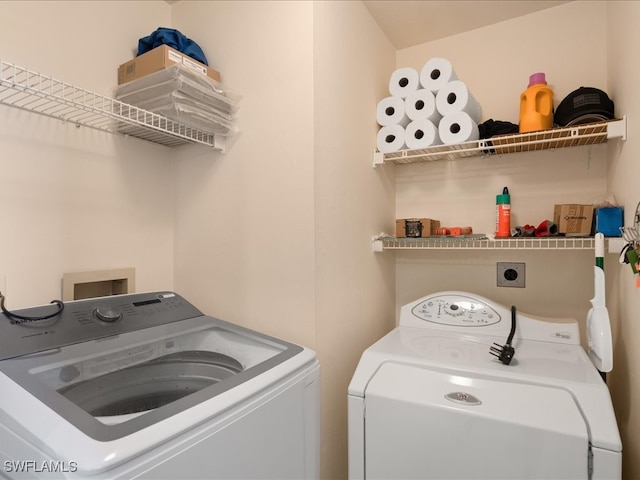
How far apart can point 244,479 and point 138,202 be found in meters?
1.31

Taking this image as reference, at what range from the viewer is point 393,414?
121 centimetres

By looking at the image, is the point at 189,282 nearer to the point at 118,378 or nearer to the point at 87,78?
the point at 118,378

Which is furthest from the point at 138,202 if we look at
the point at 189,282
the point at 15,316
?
the point at 15,316

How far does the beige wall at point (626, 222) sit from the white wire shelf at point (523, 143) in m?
0.08

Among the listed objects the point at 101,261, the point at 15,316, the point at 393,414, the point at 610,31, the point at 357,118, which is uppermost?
the point at 610,31

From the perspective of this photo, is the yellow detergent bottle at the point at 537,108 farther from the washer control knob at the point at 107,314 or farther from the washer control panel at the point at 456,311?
the washer control knob at the point at 107,314

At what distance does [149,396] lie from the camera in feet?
3.22

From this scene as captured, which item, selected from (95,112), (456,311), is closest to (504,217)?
(456,311)

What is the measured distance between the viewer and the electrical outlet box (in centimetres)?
188

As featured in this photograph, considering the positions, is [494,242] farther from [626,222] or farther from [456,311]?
[626,222]

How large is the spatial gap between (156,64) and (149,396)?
122 cm

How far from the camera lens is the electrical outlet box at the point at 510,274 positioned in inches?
74.0

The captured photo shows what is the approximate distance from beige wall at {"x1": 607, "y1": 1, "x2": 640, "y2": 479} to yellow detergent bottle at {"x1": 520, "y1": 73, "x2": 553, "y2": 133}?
248 mm

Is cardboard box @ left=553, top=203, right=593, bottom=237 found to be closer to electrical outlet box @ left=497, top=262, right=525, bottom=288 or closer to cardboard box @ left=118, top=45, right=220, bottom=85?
electrical outlet box @ left=497, top=262, right=525, bottom=288
